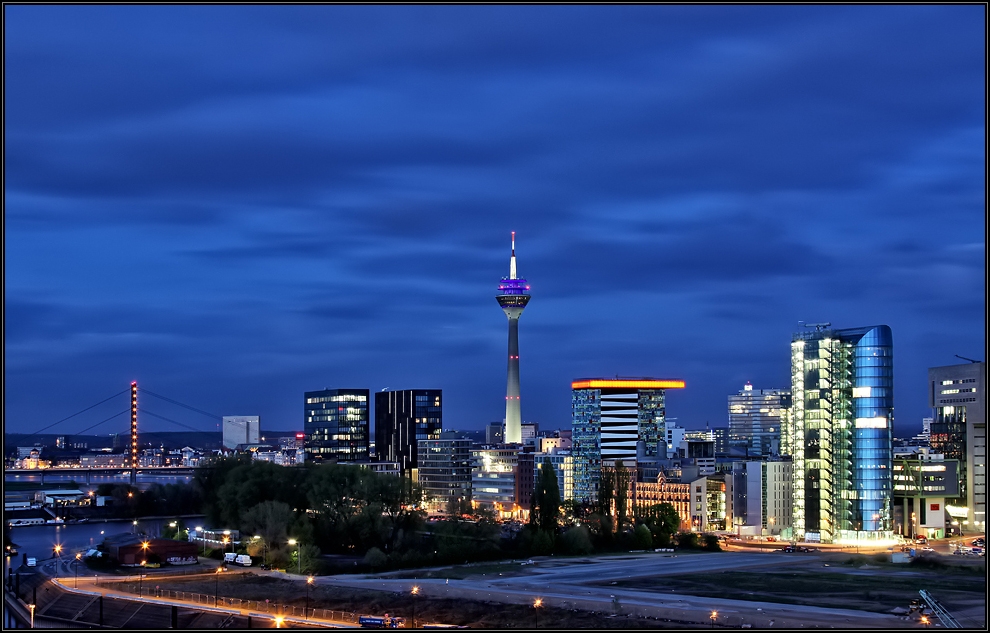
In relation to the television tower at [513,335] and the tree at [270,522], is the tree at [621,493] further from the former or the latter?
the television tower at [513,335]

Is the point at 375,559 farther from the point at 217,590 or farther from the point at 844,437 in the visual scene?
the point at 844,437

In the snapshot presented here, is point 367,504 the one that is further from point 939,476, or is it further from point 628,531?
point 939,476

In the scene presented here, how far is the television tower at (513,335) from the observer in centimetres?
17962

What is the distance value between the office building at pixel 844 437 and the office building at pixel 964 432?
770 centimetres

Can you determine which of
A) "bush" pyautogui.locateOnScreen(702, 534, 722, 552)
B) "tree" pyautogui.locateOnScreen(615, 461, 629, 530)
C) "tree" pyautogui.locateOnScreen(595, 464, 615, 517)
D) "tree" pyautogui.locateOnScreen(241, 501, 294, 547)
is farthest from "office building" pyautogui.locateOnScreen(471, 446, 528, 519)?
"tree" pyautogui.locateOnScreen(241, 501, 294, 547)

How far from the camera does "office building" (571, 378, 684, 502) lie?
132625 mm

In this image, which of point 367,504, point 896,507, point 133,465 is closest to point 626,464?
point 896,507

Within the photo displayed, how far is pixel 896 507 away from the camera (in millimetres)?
101000

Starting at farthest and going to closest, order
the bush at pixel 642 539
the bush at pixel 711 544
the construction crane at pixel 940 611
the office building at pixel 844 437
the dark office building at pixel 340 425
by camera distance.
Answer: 1. the dark office building at pixel 340 425
2. the office building at pixel 844 437
3. the bush at pixel 711 544
4. the bush at pixel 642 539
5. the construction crane at pixel 940 611

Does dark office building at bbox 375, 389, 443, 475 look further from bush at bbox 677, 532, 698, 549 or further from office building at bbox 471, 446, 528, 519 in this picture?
bush at bbox 677, 532, 698, 549

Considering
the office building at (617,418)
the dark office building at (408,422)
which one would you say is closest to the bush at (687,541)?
the office building at (617,418)

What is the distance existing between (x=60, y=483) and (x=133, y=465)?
2075cm

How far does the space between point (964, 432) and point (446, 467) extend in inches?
2205

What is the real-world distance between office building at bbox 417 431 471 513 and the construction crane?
3195 inches
